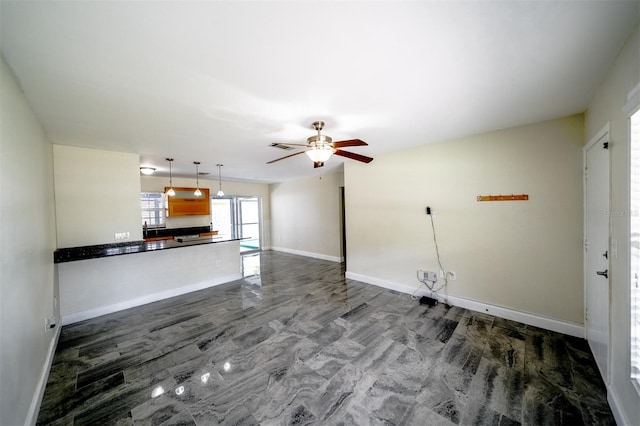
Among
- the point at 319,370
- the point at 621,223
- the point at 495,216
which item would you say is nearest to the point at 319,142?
the point at 319,370

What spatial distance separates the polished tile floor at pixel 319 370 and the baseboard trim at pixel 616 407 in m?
0.06

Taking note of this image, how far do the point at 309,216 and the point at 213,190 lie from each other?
10.7 ft

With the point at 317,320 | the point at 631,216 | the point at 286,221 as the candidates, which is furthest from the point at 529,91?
the point at 286,221

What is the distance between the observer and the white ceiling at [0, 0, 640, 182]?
1.16m

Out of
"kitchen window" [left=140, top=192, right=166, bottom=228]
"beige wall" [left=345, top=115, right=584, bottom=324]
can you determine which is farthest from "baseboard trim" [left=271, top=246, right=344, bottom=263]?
"kitchen window" [left=140, top=192, right=166, bottom=228]

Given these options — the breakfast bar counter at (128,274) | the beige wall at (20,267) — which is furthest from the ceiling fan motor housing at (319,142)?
the breakfast bar counter at (128,274)

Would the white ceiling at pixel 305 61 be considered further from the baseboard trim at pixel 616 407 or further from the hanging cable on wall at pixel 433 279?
the baseboard trim at pixel 616 407

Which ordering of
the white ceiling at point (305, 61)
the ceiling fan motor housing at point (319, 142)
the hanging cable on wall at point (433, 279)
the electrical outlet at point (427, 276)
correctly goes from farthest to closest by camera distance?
the electrical outlet at point (427, 276), the hanging cable on wall at point (433, 279), the ceiling fan motor housing at point (319, 142), the white ceiling at point (305, 61)

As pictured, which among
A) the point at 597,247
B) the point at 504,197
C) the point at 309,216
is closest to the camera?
the point at 597,247

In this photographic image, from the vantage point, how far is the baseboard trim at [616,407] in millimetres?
1453

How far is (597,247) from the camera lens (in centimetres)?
204

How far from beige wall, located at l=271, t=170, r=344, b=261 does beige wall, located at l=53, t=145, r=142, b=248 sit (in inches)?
165

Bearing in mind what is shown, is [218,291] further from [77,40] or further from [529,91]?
[529,91]

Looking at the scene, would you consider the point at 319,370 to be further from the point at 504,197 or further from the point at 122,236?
the point at 122,236
